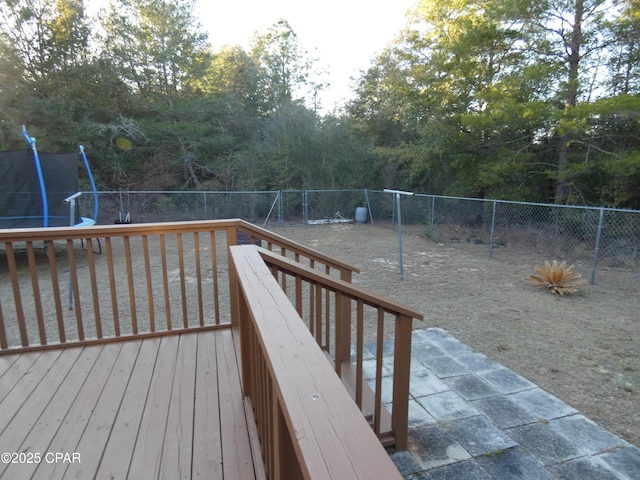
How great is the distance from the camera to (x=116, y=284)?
5539mm

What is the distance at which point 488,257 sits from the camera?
7.33 m

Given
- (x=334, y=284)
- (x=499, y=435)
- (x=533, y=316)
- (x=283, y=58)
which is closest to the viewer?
(x=334, y=284)

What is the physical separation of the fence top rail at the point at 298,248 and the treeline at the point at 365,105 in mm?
6985

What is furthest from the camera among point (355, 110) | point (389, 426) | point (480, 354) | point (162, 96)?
point (355, 110)

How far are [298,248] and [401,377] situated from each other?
1108 mm

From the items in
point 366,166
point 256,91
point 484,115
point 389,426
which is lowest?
point 389,426

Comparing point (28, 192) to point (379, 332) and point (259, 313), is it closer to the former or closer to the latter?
point (379, 332)

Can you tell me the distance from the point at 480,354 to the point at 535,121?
676 cm

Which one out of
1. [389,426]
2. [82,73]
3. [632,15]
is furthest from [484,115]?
[82,73]

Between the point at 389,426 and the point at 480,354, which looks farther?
the point at 480,354

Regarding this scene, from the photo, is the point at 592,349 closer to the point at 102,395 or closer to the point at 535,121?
the point at 102,395

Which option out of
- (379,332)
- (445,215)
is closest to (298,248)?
(379,332)

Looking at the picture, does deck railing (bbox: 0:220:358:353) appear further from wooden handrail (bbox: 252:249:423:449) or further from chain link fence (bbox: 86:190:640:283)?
chain link fence (bbox: 86:190:640:283)

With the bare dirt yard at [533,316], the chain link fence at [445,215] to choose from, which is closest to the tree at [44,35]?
the chain link fence at [445,215]
